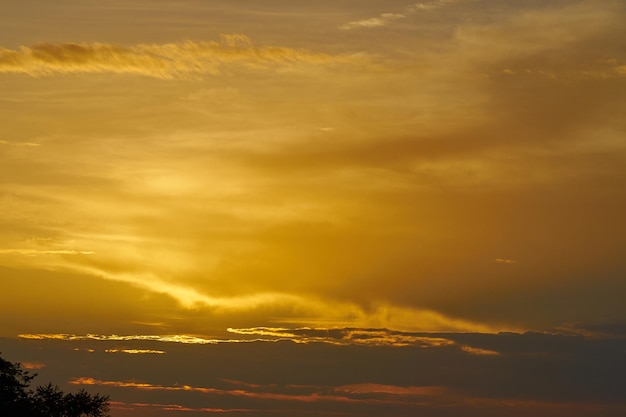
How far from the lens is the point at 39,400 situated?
357 feet

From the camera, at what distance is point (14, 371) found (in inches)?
4227

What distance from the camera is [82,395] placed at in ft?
362

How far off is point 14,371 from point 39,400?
11.7 feet

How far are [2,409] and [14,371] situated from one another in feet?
16.5

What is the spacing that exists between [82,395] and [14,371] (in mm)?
6598

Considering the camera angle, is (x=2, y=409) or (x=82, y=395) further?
(x=82, y=395)

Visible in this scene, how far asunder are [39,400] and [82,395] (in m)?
3.81

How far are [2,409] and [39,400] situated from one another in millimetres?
6024

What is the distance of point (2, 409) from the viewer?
103062 mm
